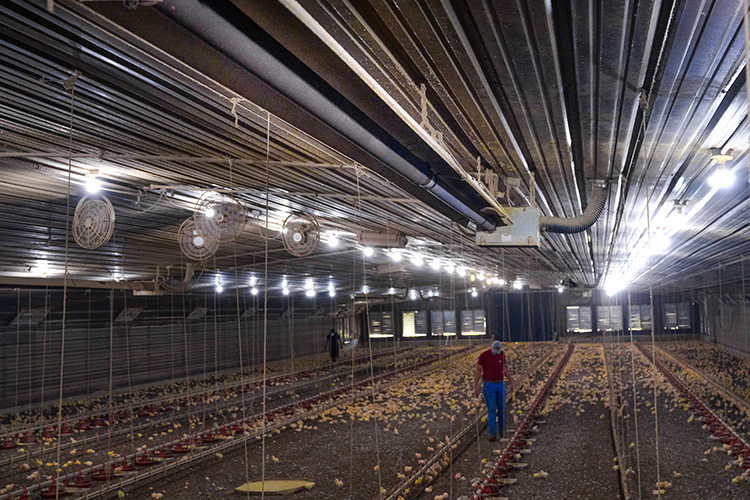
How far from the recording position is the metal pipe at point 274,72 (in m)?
2.28

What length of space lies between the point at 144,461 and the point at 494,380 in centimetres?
540

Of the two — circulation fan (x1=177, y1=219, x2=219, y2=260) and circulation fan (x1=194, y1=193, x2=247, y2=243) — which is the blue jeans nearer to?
circulation fan (x1=177, y1=219, x2=219, y2=260)

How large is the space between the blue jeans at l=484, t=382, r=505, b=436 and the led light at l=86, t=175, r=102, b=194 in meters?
6.32

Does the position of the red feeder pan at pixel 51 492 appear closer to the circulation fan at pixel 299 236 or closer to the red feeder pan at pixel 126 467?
the red feeder pan at pixel 126 467

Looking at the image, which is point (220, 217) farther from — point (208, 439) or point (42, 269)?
point (42, 269)

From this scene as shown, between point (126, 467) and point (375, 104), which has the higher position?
point (375, 104)

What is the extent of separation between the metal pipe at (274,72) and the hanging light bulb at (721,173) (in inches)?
120

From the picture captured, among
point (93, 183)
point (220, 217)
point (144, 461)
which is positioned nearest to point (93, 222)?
point (93, 183)

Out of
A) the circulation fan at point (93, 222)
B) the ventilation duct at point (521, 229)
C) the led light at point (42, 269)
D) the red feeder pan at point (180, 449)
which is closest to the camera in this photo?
the circulation fan at point (93, 222)

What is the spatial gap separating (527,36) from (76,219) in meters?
4.77

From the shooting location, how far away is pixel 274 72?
2.76 metres

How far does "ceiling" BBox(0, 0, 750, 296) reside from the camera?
2988mm

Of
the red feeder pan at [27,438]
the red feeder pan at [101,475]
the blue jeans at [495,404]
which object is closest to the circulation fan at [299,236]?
the red feeder pan at [101,475]

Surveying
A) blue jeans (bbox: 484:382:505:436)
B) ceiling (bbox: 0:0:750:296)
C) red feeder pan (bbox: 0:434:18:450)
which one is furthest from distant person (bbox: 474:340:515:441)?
red feeder pan (bbox: 0:434:18:450)
